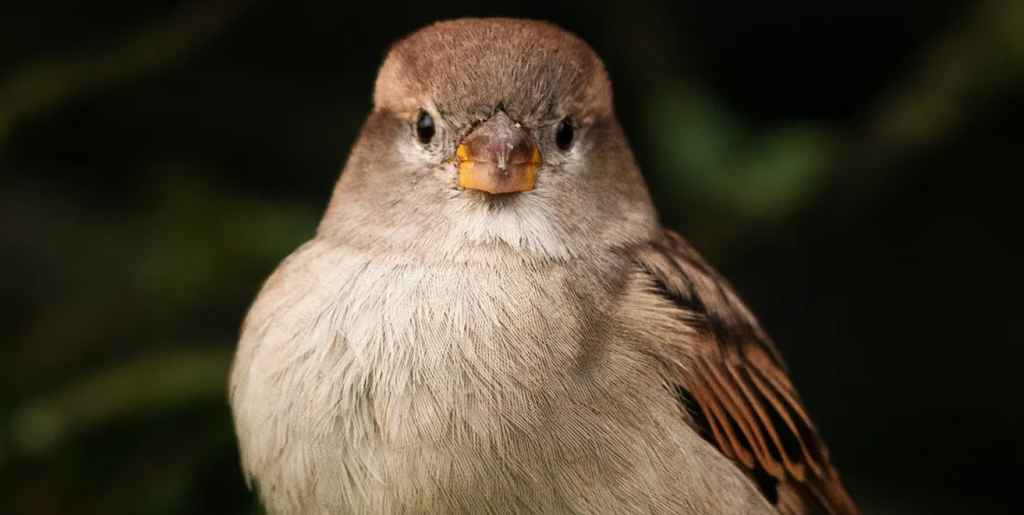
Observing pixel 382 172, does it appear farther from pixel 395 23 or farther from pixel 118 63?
pixel 395 23

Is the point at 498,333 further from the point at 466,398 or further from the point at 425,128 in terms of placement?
the point at 425,128

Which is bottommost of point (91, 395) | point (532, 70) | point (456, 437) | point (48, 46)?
point (91, 395)

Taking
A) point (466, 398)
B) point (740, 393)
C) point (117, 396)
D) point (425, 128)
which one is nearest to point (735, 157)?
point (740, 393)

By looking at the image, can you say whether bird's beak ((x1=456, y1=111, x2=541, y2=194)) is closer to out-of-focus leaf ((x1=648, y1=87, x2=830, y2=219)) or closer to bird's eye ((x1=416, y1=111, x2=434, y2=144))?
bird's eye ((x1=416, y1=111, x2=434, y2=144))

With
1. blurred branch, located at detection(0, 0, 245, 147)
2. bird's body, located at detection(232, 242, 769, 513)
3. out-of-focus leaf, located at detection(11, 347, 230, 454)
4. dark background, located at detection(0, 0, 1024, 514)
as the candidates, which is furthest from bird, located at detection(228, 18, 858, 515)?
blurred branch, located at detection(0, 0, 245, 147)

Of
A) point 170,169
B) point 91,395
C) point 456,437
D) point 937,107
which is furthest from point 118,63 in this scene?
point 937,107

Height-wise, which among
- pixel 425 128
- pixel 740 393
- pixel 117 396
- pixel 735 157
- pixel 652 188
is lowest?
pixel 117 396
